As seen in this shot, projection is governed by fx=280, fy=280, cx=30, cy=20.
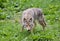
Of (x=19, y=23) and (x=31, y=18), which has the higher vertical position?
(x=31, y=18)

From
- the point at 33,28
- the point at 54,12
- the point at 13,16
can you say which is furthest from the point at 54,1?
the point at 33,28

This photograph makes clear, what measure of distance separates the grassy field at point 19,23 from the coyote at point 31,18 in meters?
0.30

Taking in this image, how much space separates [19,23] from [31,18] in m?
1.55

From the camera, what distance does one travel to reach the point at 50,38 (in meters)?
9.03

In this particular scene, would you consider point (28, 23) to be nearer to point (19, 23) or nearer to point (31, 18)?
point (31, 18)

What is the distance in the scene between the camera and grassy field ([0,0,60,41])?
9.17m

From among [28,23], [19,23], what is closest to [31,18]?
[28,23]

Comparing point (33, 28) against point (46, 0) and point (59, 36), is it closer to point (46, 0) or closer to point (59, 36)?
point (59, 36)

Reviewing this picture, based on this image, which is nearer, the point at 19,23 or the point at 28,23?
the point at 28,23

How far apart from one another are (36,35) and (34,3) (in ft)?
12.1

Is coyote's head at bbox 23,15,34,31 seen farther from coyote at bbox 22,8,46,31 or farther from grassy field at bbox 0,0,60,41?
grassy field at bbox 0,0,60,41

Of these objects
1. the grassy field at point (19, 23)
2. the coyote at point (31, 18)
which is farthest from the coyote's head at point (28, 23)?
the grassy field at point (19, 23)

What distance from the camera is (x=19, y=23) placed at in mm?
10664

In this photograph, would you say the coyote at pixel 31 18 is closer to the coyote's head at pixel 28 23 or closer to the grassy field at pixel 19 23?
the coyote's head at pixel 28 23
